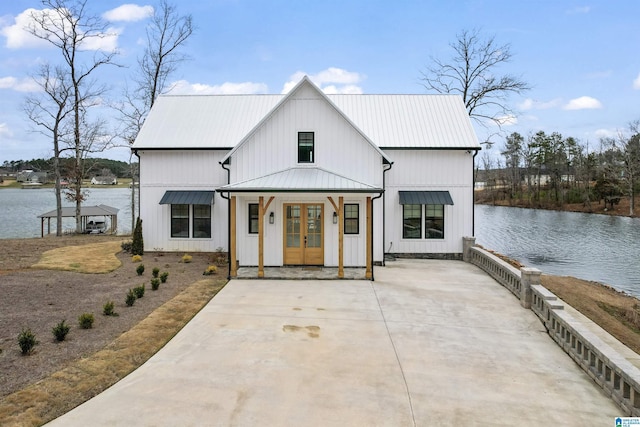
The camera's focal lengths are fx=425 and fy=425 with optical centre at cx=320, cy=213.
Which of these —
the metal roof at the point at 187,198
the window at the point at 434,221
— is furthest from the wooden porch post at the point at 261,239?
the window at the point at 434,221

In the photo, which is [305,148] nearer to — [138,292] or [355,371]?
[138,292]

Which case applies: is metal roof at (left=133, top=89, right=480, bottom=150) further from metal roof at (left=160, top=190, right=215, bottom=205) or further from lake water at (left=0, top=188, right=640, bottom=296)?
lake water at (left=0, top=188, right=640, bottom=296)

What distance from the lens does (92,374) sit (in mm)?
6281

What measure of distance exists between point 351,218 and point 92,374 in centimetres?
946

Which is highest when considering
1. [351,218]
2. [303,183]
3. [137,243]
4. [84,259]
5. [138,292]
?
[303,183]

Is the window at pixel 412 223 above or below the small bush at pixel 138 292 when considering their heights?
above

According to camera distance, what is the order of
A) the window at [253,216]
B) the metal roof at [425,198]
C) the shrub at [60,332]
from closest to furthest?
the shrub at [60,332] < the window at [253,216] < the metal roof at [425,198]

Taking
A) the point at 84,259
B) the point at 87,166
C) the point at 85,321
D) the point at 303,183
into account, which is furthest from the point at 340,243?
the point at 87,166

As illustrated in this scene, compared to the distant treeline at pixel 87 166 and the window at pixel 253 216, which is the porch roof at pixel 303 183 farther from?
the distant treeline at pixel 87 166

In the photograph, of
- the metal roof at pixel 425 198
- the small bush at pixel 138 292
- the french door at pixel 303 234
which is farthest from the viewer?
the metal roof at pixel 425 198

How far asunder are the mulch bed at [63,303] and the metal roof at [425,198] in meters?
7.54

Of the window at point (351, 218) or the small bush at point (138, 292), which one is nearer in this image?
the small bush at point (138, 292)

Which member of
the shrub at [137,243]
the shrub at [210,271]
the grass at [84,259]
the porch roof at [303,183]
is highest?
the porch roof at [303,183]

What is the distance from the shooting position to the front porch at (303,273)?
1296 centimetres
